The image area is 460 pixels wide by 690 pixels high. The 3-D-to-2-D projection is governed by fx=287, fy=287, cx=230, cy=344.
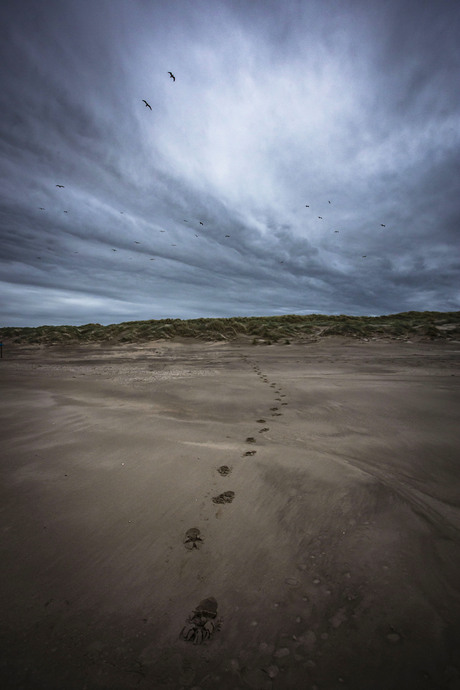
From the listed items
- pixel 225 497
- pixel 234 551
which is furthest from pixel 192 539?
pixel 225 497

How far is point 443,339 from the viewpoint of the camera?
1565 cm

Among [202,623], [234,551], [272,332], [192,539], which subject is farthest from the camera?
[272,332]

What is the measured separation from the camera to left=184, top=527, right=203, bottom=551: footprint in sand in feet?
6.24

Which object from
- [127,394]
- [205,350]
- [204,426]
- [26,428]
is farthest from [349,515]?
[205,350]

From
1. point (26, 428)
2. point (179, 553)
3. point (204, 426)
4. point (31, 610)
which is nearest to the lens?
point (31, 610)

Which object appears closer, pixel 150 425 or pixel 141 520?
pixel 141 520

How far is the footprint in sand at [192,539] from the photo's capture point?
190 centimetres

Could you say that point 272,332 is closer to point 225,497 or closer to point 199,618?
point 225,497

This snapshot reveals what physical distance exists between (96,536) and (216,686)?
1.20 m

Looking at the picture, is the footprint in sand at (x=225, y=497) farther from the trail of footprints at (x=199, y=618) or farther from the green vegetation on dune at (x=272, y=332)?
the green vegetation on dune at (x=272, y=332)

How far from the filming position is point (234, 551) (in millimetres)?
1843

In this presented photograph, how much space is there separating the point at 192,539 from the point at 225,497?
19.7 inches

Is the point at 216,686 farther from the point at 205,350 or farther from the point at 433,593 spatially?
the point at 205,350

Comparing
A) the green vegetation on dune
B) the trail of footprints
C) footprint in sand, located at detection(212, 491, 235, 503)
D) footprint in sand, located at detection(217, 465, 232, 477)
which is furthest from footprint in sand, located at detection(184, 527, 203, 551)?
the green vegetation on dune
